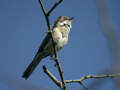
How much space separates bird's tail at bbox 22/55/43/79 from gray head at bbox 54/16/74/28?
3.87 ft

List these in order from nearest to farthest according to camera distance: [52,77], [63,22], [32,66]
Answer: [52,77] → [32,66] → [63,22]

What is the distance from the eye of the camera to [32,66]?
553cm

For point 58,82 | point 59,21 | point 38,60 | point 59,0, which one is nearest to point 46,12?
point 59,0

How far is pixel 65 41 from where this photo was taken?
18.6ft

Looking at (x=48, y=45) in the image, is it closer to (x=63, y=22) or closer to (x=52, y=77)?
(x=63, y=22)

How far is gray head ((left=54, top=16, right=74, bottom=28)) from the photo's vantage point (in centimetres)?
612

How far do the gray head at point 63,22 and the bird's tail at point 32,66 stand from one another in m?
1.18

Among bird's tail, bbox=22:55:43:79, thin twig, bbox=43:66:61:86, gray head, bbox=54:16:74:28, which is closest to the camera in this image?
thin twig, bbox=43:66:61:86

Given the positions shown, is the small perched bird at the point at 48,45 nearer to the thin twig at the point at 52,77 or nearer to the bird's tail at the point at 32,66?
the bird's tail at the point at 32,66

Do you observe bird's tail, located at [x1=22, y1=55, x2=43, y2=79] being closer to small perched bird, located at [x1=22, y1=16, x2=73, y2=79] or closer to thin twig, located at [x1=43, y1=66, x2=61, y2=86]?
small perched bird, located at [x1=22, y1=16, x2=73, y2=79]

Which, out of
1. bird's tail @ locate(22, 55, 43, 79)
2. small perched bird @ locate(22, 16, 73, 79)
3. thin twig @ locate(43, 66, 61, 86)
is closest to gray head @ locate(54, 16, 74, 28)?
small perched bird @ locate(22, 16, 73, 79)

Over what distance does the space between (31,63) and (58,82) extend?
2297 millimetres

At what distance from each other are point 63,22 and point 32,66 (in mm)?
1655

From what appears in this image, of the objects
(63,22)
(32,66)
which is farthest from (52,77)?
(63,22)
